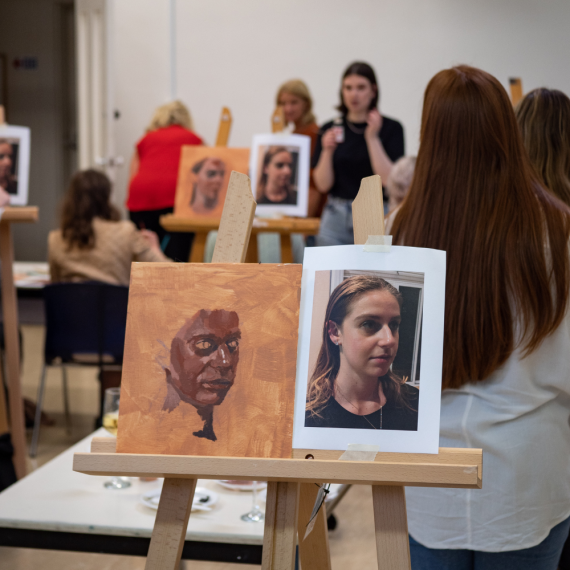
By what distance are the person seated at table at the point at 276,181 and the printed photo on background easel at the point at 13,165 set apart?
1.02 m

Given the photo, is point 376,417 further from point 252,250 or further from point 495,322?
point 252,250

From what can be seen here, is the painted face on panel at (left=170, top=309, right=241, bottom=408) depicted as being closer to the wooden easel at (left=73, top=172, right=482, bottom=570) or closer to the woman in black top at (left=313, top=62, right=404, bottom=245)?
the wooden easel at (left=73, top=172, right=482, bottom=570)

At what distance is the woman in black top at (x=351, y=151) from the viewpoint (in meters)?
3.68

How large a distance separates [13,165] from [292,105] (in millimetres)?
1899

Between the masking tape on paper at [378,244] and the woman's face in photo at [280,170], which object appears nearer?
the masking tape on paper at [378,244]

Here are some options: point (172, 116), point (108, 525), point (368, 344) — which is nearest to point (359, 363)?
point (368, 344)

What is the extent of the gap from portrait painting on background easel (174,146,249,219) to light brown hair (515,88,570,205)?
1713 millimetres

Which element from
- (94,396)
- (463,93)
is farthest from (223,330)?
(94,396)

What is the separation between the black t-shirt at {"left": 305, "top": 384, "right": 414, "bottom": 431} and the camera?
37.8 inches

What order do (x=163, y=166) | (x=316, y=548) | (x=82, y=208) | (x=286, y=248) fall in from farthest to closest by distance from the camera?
(x=163, y=166)
(x=82, y=208)
(x=286, y=248)
(x=316, y=548)

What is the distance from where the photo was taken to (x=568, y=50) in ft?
18.5

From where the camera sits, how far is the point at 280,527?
97 centimetres

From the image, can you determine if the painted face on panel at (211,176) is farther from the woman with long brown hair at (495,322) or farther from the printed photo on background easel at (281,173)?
the woman with long brown hair at (495,322)

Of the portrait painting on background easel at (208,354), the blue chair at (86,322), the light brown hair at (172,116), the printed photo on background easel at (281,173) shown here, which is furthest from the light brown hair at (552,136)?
the light brown hair at (172,116)
